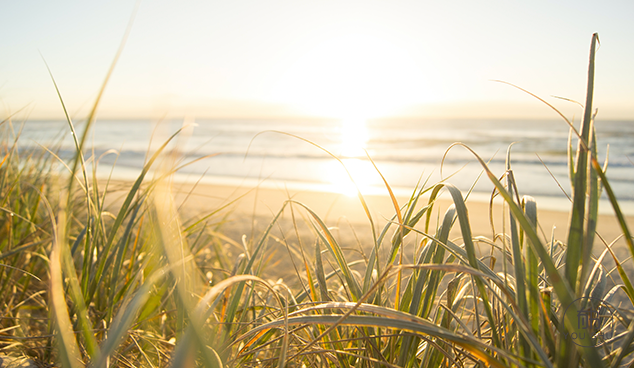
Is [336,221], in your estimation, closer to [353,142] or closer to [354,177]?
[354,177]

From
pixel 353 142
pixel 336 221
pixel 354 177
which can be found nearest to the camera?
pixel 336 221

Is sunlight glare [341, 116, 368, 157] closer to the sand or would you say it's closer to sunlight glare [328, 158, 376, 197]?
sunlight glare [328, 158, 376, 197]

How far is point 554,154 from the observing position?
432 inches

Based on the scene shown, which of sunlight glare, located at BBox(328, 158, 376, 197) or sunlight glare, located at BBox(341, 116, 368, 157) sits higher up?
sunlight glare, located at BBox(341, 116, 368, 157)

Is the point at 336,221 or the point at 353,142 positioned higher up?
the point at 353,142

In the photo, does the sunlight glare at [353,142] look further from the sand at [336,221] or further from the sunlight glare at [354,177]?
the sand at [336,221]

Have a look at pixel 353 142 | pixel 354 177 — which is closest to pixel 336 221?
pixel 354 177

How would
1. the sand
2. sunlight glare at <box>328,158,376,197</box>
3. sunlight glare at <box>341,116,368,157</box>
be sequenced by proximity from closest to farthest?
the sand, sunlight glare at <box>328,158,376,197</box>, sunlight glare at <box>341,116,368,157</box>

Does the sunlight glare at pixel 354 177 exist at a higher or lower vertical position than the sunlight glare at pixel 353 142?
lower

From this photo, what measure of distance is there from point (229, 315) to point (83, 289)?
46 cm

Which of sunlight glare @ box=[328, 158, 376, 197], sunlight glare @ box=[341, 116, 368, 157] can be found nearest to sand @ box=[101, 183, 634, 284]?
sunlight glare @ box=[328, 158, 376, 197]

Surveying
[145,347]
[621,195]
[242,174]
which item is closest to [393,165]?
[242,174]

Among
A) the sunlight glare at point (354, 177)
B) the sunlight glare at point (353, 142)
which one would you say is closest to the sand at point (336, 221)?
the sunlight glare at point (354, 177)

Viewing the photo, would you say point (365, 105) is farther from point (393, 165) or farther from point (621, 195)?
point (621, 195)
